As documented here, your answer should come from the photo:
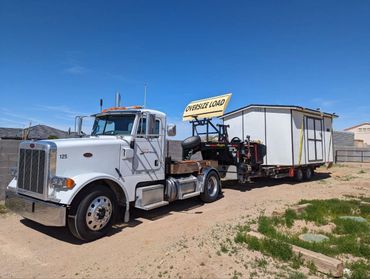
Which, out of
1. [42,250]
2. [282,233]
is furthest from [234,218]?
[42,250]

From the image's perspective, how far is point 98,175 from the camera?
5.70 meters

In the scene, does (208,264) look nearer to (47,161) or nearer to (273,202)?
(47,161)

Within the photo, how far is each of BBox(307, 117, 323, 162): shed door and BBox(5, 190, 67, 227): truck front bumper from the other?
40.3ft

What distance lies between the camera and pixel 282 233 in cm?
571

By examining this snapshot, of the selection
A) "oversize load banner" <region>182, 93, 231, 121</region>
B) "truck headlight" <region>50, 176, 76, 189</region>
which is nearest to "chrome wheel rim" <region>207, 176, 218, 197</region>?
"oversize load banner" <region>182, 93, 231, 121</region>

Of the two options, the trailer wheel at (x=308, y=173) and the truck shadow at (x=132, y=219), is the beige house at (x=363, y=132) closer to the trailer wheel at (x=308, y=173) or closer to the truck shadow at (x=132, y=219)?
the trailer wheel at (x=308, y=173)

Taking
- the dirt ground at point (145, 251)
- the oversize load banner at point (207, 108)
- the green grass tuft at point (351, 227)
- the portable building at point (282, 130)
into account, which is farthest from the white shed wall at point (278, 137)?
the green grass tuft at point (351, 227)

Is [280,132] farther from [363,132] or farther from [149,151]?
[363,132]

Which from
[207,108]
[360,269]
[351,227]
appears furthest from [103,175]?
[207,108]

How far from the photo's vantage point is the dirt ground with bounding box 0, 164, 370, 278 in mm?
4160

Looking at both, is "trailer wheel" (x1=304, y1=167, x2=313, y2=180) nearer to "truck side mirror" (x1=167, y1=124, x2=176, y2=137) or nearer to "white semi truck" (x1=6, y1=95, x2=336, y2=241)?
"white semi truck" (x1=6, y1=95, x2=336, y2=241)

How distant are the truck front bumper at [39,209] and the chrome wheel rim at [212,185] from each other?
5266 mm

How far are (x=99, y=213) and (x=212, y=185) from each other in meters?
4.89

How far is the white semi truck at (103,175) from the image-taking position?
5324 millimetres
